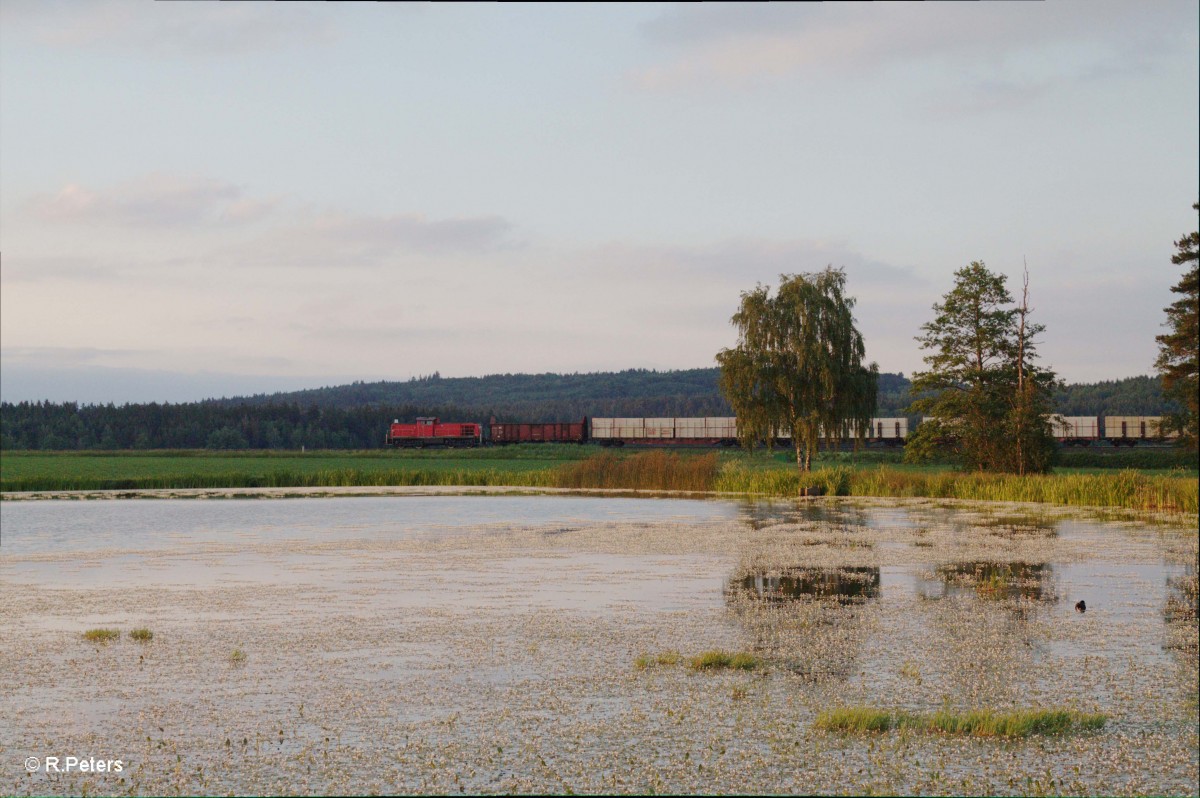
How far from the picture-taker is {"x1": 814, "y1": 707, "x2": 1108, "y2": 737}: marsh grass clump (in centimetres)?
874

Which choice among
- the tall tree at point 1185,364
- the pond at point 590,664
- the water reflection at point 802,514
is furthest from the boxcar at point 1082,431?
the tall tree at point 1185,364

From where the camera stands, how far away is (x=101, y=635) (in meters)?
12.9

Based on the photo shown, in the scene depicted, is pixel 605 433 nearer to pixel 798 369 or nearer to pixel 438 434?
pixel 438 434

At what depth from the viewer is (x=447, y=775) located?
304 inches

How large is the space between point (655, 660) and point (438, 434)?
8242 cm

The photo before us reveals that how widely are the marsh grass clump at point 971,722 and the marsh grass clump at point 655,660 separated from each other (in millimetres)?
2474

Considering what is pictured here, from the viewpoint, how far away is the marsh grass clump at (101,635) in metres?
12.7

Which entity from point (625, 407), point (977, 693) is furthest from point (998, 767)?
point (625, 407)

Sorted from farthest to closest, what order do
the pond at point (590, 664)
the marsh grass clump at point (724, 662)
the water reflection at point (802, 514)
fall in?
the water reflection at point (802, 514)
the marsh grass clump at point (724, 662)
the pond at point (590, 664)

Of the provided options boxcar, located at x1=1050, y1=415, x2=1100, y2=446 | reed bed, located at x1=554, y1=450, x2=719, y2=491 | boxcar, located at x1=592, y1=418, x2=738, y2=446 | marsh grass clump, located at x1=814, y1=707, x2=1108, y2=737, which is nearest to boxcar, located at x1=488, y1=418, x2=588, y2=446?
boxcar, located at x1=592, y1=418, x2=738, y2=446

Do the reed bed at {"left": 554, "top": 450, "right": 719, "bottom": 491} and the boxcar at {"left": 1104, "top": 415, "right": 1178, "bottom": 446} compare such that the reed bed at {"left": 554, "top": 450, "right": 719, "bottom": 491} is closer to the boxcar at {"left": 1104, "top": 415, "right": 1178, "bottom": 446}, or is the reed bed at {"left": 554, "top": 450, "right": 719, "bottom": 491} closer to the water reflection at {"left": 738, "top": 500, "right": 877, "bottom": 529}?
the water reflection at {"left": 738, "top": 500, "right": 877, "bottom": 529}

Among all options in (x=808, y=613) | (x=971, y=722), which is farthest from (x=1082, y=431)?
(x=971, y=722)

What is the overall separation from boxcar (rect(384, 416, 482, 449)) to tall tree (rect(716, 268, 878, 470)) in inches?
1846

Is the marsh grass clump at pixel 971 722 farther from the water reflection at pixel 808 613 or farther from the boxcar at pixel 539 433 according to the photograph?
the boxcar at pixel 539 433
